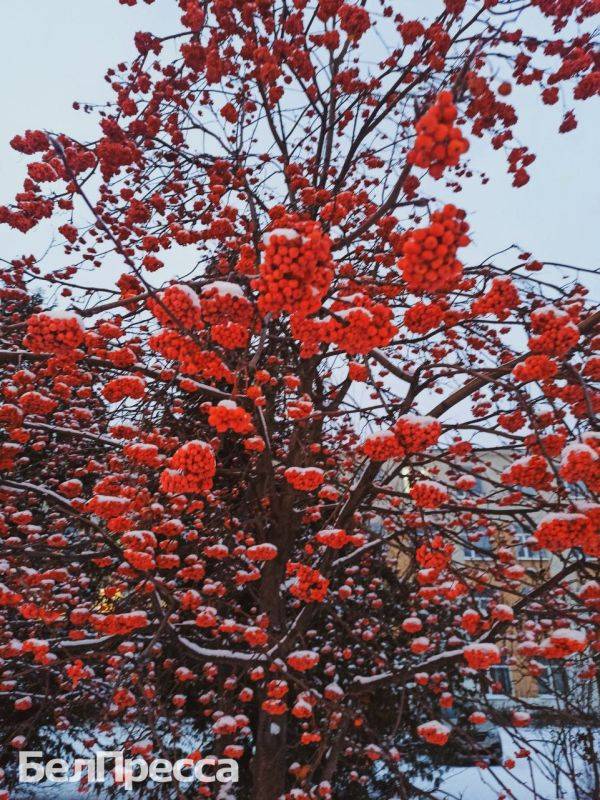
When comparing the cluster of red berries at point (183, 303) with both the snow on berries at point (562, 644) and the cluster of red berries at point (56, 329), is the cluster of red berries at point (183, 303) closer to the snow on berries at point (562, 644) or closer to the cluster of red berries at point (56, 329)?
the cluster of red berries at point (56, 329)

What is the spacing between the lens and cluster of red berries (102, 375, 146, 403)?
12.3 ft

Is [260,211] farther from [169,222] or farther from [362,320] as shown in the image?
[362,320]

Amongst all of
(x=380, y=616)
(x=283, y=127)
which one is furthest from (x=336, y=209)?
(x=380, y=616)

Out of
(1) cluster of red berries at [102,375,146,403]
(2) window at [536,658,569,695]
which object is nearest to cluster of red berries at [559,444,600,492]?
(1) cluster of red berries at [102,375,146,403]

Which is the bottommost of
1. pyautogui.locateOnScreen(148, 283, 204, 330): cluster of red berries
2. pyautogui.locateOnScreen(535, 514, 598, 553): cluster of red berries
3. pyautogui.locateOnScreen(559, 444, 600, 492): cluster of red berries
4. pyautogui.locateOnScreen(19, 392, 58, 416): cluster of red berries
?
pyautogui.locateOnScreen(535, 514, 598, 553): cluster of red berries

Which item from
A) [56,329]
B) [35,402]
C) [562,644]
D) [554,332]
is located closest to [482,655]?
[562,644]

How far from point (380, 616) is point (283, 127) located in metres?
7.69

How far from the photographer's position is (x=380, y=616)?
930 centimetres

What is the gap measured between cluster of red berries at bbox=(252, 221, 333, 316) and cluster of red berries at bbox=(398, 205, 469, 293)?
0.38 m

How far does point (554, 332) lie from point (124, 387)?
277 cm

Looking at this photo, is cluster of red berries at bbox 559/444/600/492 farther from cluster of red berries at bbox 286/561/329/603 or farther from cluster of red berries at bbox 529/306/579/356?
cluster of red berries at bbox 286/561/329/603

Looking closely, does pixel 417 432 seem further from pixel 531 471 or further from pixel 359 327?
pixel 359 327

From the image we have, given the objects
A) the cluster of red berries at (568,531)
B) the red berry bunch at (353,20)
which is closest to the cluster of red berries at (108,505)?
the cluster of red berries at (568,531)

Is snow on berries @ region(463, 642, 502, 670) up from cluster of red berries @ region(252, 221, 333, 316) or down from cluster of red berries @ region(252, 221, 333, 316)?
down
